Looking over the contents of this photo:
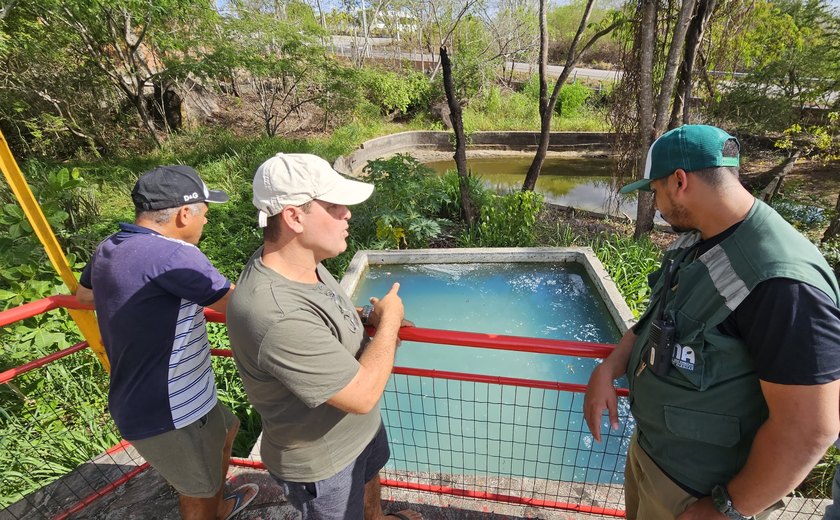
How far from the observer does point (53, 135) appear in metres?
9.83

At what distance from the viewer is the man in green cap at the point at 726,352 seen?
2.89 ft

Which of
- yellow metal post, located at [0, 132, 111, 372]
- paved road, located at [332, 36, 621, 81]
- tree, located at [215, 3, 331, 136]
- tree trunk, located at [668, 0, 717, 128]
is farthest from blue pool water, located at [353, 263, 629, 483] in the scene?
paved road, located at [332, 36, 621, 81]

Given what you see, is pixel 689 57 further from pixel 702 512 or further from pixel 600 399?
pixel 702 512

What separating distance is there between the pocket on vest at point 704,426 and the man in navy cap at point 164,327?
4.92ft

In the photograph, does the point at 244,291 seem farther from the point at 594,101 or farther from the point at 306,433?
the point at 594,101

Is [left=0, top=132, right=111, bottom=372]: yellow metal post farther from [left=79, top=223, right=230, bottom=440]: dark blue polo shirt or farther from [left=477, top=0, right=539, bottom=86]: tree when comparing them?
[left=477, top=0, right=539, bottom=86]: tree

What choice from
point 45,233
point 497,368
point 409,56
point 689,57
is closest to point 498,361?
point 497,368

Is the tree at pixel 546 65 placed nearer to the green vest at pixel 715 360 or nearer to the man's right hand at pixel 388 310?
the green vest at pixel 715 360

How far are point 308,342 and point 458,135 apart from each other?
18.4 feet

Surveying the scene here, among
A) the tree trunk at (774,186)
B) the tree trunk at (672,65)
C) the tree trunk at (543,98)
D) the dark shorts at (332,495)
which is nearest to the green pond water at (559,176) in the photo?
the tree trunk at (774,186)

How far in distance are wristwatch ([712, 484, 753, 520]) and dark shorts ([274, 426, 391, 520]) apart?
108 cm

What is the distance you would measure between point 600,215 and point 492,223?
261 centimetres

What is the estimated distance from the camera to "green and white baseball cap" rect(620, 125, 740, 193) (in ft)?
3.58

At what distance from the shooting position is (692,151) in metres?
1.11
